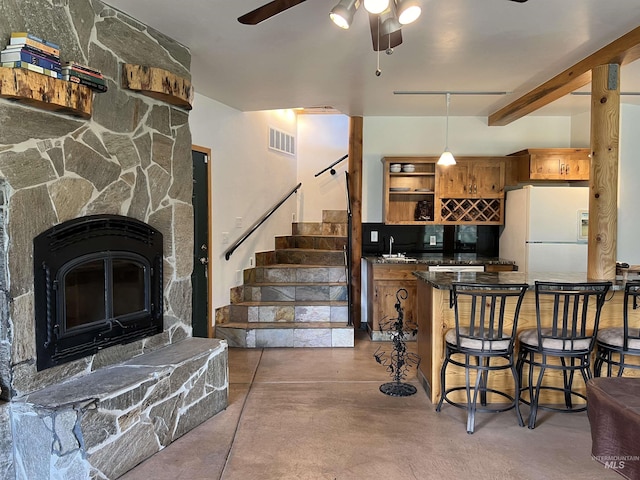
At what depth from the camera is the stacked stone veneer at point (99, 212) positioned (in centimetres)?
212

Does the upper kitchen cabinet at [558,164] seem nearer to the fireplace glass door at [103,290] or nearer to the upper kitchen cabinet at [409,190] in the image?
the upper kitchen cabinet at [409,190]

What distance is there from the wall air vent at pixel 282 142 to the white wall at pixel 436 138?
1.36m

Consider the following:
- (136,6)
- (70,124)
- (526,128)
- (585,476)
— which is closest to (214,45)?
(136,6)

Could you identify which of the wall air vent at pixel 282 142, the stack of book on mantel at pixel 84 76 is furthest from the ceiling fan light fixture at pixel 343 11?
the wall air vent at pixel 282 142

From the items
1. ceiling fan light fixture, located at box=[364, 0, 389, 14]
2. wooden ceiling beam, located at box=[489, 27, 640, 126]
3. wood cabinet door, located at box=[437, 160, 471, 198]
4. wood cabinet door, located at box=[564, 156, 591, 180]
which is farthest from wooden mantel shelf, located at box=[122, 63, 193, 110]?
wood cabinet door, located at box=[564, 156, 591, 180]

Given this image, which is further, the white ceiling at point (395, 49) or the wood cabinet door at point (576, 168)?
the wood cabinet door at point (576, 168)

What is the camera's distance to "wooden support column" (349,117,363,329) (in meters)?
5.51

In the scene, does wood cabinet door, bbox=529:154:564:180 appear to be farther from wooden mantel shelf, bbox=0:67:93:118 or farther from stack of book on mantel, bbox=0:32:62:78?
stack of book on mantel, bbox=0:32:62:78

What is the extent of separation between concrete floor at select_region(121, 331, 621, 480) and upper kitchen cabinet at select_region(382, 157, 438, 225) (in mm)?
2507

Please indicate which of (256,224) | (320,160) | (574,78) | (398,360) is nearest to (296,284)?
(256,224)

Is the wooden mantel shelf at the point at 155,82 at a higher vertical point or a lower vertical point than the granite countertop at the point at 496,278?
higher

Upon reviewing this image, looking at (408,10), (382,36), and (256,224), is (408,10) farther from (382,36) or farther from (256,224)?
(256,224)

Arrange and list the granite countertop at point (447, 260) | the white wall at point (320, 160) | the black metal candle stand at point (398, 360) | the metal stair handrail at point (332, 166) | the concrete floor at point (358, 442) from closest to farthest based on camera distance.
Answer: the concrete floor at point (358, 442), the black metal candle stand at point (398, 360), the granite countertop at point (447, 260), the metal stair handrail at point (332, 166), the white wall at point (320, 160)

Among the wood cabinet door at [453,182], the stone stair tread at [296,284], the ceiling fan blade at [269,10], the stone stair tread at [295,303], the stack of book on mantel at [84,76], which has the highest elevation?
the ceiling fan blade at [269,10]
